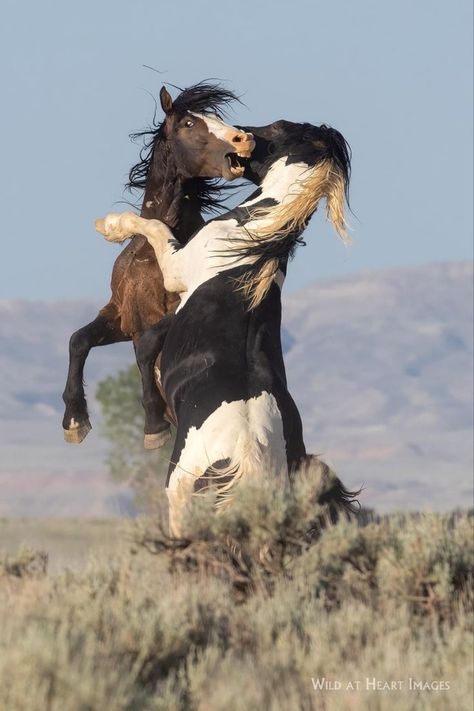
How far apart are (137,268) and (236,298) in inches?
65.7

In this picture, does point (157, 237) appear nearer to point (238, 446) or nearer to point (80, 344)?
point (80, 344)

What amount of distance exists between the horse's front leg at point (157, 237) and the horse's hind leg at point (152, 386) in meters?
0.29

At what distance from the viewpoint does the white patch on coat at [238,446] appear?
10.2 m

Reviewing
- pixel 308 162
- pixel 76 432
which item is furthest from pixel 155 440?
pixel 308 162

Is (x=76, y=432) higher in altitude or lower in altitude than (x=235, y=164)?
lower

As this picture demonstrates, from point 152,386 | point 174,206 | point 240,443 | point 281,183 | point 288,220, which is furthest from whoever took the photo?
point 174,206

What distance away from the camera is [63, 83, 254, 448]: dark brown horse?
1243 cm

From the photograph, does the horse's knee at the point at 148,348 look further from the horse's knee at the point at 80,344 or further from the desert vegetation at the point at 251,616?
the desert vegetation at the point at 251,616

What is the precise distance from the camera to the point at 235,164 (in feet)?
40.3

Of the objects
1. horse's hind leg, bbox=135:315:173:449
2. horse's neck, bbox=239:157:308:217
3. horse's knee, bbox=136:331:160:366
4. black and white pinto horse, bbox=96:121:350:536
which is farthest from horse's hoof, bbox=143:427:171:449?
horse's neck, bbox=239:157:308:217

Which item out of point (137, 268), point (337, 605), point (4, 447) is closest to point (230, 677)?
point (337, 605)

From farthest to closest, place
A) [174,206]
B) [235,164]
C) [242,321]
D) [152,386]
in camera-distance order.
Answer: [174,206]
[235,164]
[152,386]
[242,321]

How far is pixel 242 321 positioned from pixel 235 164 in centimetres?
172

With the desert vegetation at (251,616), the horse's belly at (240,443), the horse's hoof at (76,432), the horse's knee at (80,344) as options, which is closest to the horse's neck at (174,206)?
the horse's knee at (80,344)
